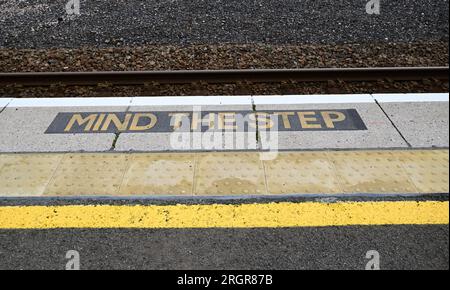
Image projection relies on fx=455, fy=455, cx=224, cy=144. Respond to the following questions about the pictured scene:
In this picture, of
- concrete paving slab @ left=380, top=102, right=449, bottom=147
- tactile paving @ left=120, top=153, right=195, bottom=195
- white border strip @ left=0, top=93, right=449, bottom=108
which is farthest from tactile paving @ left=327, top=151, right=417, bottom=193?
tactile paving @ left=120, top=153, right=195, bottom=195

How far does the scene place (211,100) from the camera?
5.46 meters

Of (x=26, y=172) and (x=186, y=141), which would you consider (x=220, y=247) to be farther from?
(x=26, y=172)

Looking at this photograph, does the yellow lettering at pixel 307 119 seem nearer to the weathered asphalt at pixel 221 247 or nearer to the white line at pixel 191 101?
the white line at pixel 191 101

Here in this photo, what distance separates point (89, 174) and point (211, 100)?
1906 millimetres

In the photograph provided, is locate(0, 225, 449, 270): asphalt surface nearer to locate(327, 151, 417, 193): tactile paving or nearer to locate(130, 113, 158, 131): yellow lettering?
locate(327, 151, 417, 193): tactile paving

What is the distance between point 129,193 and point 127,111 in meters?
1.64

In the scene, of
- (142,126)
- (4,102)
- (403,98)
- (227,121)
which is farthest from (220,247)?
(4,102)

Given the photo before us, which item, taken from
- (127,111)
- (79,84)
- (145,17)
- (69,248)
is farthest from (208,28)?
(69,248)

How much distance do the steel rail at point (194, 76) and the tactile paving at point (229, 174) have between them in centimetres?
202

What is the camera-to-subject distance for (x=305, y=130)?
4.76 m

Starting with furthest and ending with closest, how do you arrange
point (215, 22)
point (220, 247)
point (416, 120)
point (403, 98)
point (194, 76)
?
point (215, 22), point (194, 76), point (403, 98), point (416, 120), point (220, 247)

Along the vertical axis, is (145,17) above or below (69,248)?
above

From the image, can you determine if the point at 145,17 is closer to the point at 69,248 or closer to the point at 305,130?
the point at 305,130

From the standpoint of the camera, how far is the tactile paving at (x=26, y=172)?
3881mm
